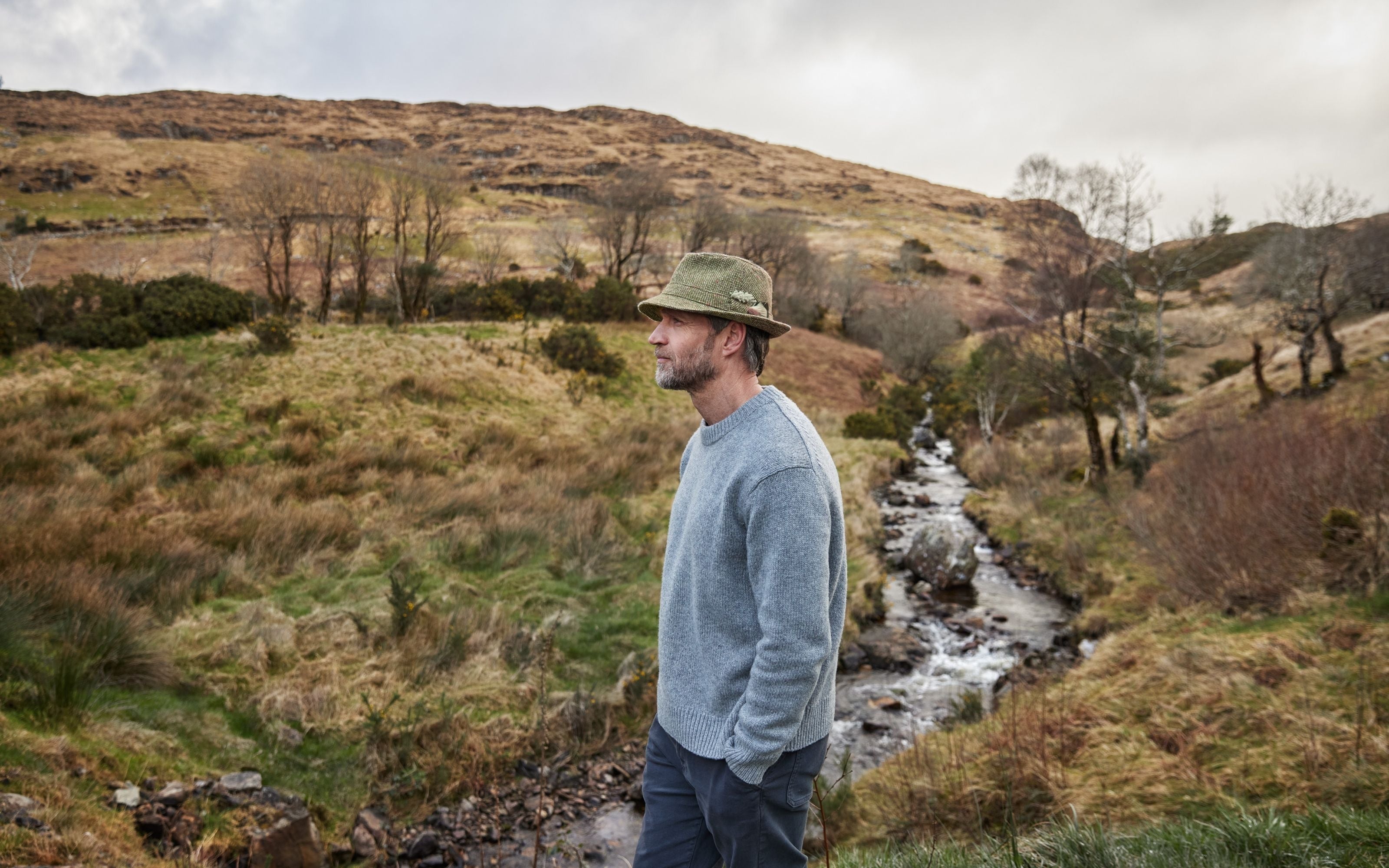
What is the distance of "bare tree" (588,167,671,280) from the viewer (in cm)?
2838

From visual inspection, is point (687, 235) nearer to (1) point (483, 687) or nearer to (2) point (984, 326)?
(2) point (984, 326)

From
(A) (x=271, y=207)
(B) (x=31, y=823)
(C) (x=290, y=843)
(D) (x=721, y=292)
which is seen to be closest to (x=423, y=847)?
(C) (x=290, y=843)

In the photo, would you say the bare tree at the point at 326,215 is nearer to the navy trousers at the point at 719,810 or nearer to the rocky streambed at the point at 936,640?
the rocky streambed at the point at 936,640

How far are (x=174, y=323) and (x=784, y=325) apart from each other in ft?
54.4

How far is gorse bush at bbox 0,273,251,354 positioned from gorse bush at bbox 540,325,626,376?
7.14m

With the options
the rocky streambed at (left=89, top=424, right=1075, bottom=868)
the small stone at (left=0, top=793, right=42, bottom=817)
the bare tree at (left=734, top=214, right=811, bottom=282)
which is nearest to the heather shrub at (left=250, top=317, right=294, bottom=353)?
the rocky streambed at (left=89, top=424, right=1075, bottom=868)

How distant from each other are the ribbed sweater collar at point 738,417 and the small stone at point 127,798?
3.96m

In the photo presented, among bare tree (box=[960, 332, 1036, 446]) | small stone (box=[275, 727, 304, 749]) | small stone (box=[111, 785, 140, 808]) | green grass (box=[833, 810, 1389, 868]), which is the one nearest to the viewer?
green grass (box=[833, 810, 1389, 868])

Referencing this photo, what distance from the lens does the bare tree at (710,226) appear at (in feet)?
105

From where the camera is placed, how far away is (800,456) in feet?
5.76

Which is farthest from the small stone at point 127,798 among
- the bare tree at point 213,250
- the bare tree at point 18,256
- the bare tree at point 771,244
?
the bare tree at point 771,244

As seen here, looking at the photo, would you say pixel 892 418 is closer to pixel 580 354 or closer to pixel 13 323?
pixel 580 354

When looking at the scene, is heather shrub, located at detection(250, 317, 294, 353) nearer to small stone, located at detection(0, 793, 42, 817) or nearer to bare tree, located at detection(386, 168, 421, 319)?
bare tree, located at detection(386, 168, 421, 319)

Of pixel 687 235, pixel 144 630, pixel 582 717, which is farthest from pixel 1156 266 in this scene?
pixel 687 235
